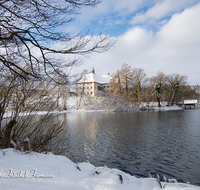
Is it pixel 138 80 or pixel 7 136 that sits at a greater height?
pixel 138 80

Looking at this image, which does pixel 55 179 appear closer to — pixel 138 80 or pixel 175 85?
pixel 138 80

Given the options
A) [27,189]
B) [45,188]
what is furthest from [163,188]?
[27,189]

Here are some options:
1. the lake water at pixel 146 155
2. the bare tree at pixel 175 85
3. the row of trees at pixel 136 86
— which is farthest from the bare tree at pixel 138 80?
the lake water at pixel 146 155

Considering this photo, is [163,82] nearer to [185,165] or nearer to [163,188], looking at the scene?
[185,165]

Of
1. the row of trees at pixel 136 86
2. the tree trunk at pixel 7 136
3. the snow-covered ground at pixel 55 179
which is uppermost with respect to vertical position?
the row of trees at pixel 136 86

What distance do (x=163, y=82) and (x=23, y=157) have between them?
47384 mm

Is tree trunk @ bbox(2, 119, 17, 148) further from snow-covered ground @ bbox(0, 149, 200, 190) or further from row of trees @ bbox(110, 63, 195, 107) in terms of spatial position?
row of trees @ bbox(110, 63, 195, 107)

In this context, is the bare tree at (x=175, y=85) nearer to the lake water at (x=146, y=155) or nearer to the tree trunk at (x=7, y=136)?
the lake water at (x=146, y=155)

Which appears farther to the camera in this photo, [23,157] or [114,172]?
[23,157]

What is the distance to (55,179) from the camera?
252 cm

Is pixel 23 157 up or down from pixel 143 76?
down

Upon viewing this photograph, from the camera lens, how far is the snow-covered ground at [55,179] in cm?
232

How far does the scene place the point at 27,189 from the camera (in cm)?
214

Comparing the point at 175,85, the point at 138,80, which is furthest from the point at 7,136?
the point at 175,85
